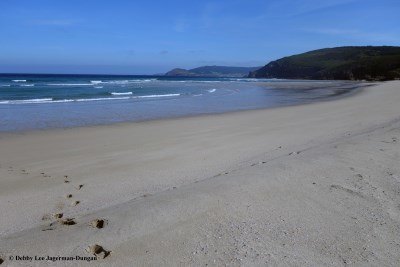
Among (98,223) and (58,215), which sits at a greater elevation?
(98,223)

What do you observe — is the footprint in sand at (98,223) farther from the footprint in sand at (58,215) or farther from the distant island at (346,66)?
the distant island at (346,66)

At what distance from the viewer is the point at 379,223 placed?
3.60 metres

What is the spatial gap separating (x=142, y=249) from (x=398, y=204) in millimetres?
2763

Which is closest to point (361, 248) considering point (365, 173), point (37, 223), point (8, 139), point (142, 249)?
point (142, 249)

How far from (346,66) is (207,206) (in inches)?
3966

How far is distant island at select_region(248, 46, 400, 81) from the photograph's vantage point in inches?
2994

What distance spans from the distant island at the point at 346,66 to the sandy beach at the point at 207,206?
227ft

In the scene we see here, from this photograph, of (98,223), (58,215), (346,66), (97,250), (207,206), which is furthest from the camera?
(346,66)

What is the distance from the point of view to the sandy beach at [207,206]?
10.0 ft

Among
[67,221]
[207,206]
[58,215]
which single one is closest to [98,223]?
[67,221]

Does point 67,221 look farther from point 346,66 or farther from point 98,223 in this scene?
point 346,66

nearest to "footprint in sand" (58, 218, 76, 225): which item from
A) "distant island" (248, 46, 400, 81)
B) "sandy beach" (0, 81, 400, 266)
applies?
"sandy beach" (0, 81, 400, 266)

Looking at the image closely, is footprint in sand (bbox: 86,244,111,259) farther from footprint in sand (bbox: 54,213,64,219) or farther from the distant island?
the distant island

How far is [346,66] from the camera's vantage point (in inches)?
3782
